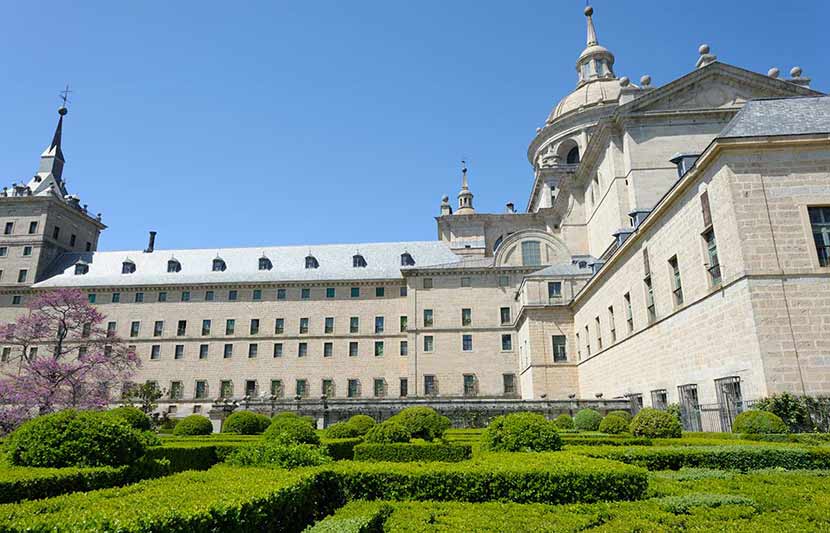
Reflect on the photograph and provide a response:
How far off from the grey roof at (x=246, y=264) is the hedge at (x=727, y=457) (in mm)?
37221

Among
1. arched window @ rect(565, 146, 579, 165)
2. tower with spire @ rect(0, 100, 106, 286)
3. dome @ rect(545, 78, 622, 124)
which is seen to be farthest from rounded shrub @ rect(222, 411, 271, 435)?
dome @ rect(545, 78, 622, 124)

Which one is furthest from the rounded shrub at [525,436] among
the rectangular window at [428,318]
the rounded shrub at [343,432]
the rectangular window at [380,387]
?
the rectangular window at [380,387]

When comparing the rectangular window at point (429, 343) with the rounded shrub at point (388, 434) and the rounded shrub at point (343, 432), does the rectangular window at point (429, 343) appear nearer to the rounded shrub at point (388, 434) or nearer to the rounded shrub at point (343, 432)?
the rounded shrub at point (343, 432)

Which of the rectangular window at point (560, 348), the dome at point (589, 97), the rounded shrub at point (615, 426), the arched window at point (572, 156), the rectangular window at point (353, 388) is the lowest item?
the rounded shrub at point (615, 426)

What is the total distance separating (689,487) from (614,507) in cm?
230

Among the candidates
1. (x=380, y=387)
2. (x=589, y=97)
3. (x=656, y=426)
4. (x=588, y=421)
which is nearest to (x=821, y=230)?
(x=656, y=426)

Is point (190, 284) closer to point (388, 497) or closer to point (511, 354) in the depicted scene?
point (511, 354)

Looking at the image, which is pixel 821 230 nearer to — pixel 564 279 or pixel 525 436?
pixel 525 436

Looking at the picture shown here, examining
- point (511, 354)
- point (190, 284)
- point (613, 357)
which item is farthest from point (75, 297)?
point (613, 357)

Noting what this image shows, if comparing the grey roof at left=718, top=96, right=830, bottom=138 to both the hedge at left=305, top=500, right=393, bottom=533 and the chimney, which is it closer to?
the hedge at left=305, top=500, right=393, bottom=533

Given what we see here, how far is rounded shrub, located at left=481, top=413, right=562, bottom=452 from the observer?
12.2 m

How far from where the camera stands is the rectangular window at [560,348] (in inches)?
1425

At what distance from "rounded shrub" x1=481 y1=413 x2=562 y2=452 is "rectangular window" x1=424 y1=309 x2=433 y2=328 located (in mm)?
31440

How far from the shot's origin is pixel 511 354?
1708 inches
